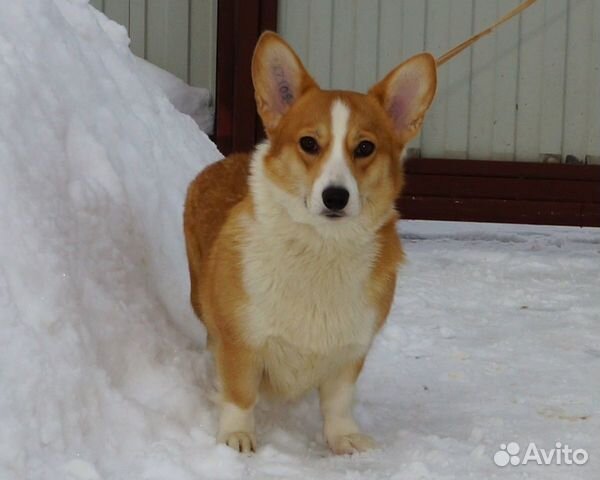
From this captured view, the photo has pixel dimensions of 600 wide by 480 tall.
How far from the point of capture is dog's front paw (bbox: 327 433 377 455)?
2.98 metres

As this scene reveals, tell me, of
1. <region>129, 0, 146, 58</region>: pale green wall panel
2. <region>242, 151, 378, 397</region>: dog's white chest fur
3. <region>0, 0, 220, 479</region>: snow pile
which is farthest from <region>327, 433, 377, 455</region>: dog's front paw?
<region>129, 0, 146, 58</region>: pale green wall panel

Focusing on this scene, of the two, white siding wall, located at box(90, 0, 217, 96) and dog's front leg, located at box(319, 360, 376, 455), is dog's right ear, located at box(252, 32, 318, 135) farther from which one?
white siding wall, located at box(90, 0, 217, 96)

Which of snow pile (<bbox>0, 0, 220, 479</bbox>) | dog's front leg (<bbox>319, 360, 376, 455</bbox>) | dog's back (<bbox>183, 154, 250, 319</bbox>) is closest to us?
snow pile (<bbox>0, 0, 220, 479</bbox>)

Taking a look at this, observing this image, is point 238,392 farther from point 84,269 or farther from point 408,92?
point 408,92

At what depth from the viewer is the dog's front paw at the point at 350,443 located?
2.98 meters

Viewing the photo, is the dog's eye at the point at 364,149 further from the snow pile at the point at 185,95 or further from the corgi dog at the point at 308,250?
the snow pile at the point at 185,95

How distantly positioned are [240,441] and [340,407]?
13.4 inches

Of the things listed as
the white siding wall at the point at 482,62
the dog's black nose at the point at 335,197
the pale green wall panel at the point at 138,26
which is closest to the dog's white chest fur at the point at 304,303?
the dog's black nose at the point at 335,197

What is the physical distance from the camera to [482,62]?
643 cm

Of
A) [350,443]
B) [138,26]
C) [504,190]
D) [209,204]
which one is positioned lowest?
[504,190]

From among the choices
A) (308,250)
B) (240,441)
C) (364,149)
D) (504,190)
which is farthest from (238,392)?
(504,190)

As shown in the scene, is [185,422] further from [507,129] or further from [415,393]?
[507,129]

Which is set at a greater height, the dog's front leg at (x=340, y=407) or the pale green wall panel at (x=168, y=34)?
the pale green wall panel at (x=168, y=34)

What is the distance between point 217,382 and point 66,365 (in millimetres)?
552
